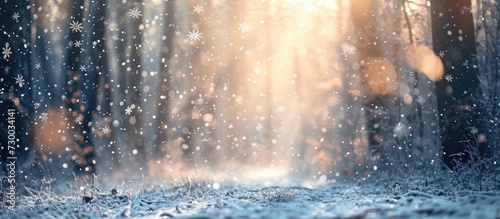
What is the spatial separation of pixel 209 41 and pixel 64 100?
395cm

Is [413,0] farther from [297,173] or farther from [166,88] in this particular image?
[166,88]

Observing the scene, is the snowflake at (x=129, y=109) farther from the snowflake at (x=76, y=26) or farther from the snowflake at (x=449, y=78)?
the snowflake at (x=449, y=78)

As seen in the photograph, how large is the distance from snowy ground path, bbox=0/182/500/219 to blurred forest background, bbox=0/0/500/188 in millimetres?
2078

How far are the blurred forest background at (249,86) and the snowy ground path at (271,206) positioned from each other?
2078 mm

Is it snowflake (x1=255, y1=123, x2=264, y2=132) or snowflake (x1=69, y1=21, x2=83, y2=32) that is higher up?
snowflake (x1=69, y1=21, x2=83, y2=32)

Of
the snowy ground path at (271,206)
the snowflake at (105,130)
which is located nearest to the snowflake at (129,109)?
the snowflake at (105,130)

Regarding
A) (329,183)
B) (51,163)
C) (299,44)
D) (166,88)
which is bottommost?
(329,183)

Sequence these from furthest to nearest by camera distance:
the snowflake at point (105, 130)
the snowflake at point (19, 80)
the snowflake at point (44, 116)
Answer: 1. the snowflake at point (105, 130)
2. the snowflake at point (44, 116)
3. the snowflake at point (19, 80)

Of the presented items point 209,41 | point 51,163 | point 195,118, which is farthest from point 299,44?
point 51,163

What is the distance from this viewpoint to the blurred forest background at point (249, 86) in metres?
7.68

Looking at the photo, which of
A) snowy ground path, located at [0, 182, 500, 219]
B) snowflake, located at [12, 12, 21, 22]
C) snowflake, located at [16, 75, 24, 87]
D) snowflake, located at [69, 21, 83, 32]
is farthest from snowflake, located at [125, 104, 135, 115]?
snowy ground path, located at [0, 182, 500, 219]

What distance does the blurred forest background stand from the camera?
7.68 metres

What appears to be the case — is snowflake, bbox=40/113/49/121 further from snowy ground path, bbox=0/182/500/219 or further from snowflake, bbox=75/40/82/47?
snowy ground path, bbox=0/182/500/219

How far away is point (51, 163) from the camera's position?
9.23 meters
